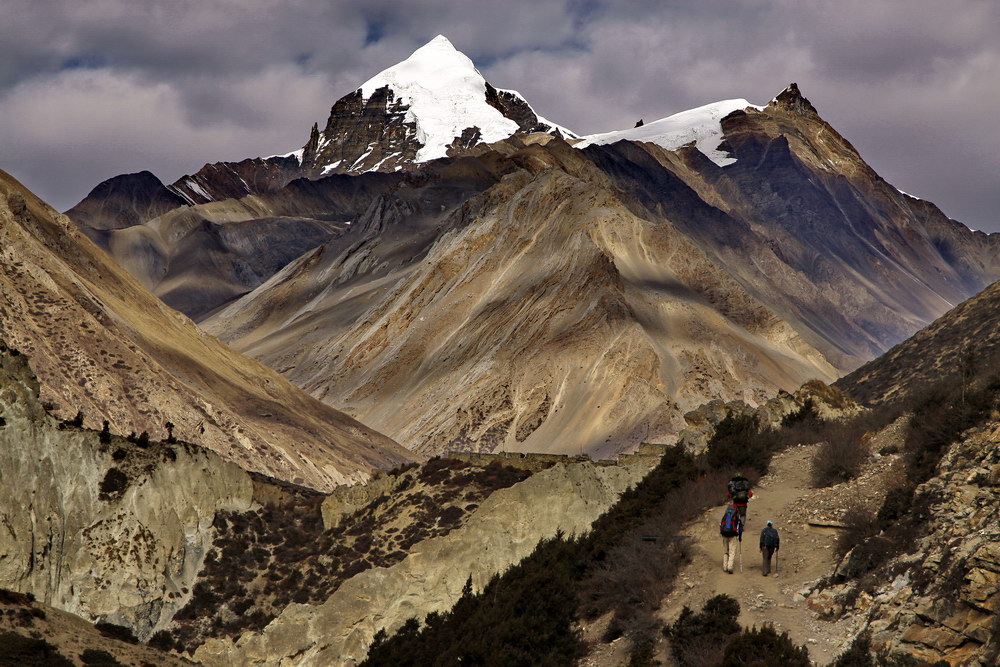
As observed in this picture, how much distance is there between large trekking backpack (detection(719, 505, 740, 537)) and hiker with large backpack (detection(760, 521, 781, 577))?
450 millimetres

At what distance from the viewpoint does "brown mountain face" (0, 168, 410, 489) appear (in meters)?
64.8

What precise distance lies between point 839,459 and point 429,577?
1318cm

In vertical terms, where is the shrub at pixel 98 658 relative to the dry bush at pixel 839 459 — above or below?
below

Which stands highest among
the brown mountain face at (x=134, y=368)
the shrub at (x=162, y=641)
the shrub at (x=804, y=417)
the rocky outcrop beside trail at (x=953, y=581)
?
the brown mountain face at (x=134, y=368)

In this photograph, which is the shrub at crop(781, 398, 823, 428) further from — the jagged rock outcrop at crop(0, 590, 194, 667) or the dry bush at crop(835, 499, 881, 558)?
the jagged rock outcrop at crop(0, 590, 194, 667)

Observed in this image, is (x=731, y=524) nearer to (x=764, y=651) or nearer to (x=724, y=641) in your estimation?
(x=724, y=641)

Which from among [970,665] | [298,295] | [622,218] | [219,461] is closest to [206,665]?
[219,461]

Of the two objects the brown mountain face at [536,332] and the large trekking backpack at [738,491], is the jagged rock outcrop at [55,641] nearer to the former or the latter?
the large trekking backpack at [738,491]

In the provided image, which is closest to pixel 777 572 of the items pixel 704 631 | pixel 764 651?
pixel 704 631

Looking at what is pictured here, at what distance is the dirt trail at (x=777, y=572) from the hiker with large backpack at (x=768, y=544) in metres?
0.18

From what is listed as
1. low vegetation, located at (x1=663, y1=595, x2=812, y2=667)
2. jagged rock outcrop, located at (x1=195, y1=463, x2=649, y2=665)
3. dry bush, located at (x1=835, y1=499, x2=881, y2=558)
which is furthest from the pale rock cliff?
dry bush, located at (x1=835, y1=499, x2=881, y2=558)

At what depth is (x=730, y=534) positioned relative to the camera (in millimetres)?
21719

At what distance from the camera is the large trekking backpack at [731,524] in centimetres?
2172

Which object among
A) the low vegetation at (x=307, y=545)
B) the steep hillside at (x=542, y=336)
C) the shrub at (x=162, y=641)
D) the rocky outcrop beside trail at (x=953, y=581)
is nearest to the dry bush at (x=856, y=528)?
the rocky outcrop beside trail at (x=953, y=581)
